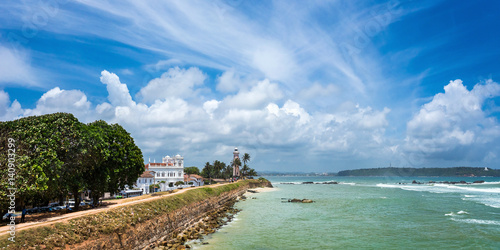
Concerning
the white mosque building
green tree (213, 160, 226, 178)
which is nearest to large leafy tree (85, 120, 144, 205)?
the white mosque building

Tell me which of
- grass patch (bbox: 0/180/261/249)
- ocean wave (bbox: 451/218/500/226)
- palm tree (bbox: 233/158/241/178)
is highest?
palm tree (bbox: 233/158/241/178)

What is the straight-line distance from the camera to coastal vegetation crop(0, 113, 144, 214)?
2291 cm

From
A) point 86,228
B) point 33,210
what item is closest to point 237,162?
point 33,210

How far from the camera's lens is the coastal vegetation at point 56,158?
75.2ft

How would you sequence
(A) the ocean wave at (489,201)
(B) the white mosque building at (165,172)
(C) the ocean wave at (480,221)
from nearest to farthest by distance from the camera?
(C) the ocean wave at (480,221) → (A) the ocean wave at (489,201) → (B) the white mosque building at (165,172)

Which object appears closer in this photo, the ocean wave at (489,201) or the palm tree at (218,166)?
the ocean wave at (489,201)

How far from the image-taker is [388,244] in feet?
96.5

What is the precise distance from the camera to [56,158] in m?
25.3

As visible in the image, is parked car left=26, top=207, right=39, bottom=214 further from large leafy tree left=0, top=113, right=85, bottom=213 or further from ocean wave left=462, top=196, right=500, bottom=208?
ocean wave left=462, top=196, right=500, bottom=208

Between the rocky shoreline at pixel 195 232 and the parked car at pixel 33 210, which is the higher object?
the parked car at pixel 33 210

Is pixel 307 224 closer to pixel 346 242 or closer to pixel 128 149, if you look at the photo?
pixel 346 242

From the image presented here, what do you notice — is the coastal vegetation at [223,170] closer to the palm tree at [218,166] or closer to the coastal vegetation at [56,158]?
the palm tree at [218,166]

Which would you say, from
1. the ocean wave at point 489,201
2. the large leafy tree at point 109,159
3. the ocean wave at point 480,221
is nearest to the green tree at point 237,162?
the ocean wave at point 489,201

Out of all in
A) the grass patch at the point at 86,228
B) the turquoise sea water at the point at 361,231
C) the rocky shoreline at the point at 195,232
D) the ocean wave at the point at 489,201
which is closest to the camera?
the grass patch at the point at 86,228
